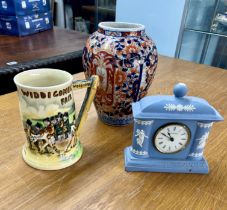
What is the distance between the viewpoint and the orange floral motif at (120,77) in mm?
507

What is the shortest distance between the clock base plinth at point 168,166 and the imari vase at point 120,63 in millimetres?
146

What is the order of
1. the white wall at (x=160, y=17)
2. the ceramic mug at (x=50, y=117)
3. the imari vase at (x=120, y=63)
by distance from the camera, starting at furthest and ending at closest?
1. the white wall at (x=160, y=17)
2. the imari vase at (x=120, y=63)
3. the ceramic mug at (x=50, y=117)

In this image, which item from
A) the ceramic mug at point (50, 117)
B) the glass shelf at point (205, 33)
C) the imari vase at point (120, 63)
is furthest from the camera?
the glass shelf at point (205, 33)

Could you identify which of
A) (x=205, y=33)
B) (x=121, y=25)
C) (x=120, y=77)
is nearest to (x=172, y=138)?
(x=120, y=77)

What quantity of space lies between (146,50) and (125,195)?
288mm

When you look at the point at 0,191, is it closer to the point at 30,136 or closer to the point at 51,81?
the point at 30,136

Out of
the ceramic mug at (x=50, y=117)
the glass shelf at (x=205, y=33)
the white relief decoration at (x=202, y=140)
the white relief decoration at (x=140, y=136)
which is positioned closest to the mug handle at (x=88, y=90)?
the ceramic mug at (x=50, y=117)

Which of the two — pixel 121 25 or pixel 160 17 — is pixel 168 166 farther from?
pixel 160 17

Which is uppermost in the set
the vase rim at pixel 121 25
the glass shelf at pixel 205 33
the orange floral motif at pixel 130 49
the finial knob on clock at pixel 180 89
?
the vase rim at pixel 121 25

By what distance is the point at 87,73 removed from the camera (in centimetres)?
56

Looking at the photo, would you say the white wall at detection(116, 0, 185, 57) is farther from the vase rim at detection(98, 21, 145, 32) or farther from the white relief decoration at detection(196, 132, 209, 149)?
the white relief decoration at detection(196, 132, 209, 149)

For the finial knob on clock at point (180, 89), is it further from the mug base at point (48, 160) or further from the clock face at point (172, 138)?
the mug base at point (48, 160)

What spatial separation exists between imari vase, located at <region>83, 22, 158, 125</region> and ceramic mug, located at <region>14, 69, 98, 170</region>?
0.07 m

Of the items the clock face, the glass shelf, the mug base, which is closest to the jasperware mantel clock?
the clock face
